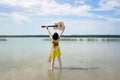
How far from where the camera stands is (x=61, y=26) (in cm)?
1159

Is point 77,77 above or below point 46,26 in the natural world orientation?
below

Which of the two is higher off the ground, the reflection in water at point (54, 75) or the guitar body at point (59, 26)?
the guitar body at point (59, 26)

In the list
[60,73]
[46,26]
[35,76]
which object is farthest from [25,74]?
[46,26]

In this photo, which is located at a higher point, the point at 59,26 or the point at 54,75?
the point at 59,26

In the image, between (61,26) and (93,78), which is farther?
(61,26)

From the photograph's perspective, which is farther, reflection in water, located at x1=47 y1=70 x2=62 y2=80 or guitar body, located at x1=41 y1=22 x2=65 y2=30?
guitar body, located at x1=41 y1=22 x2=65 y2=30

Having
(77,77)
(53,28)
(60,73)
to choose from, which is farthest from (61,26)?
(77,77)

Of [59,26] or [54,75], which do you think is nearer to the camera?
[54,75]

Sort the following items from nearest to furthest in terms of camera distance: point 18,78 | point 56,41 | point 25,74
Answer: point 18,78 → point 25,74 → point 56,41

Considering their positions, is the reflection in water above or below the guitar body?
below

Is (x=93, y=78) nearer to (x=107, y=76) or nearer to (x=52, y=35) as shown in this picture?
(x=107, y=76)

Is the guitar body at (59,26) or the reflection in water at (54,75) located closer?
the reflection in water at (54,75)

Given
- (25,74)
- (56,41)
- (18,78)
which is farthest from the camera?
(56,41)

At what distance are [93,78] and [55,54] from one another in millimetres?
2315
